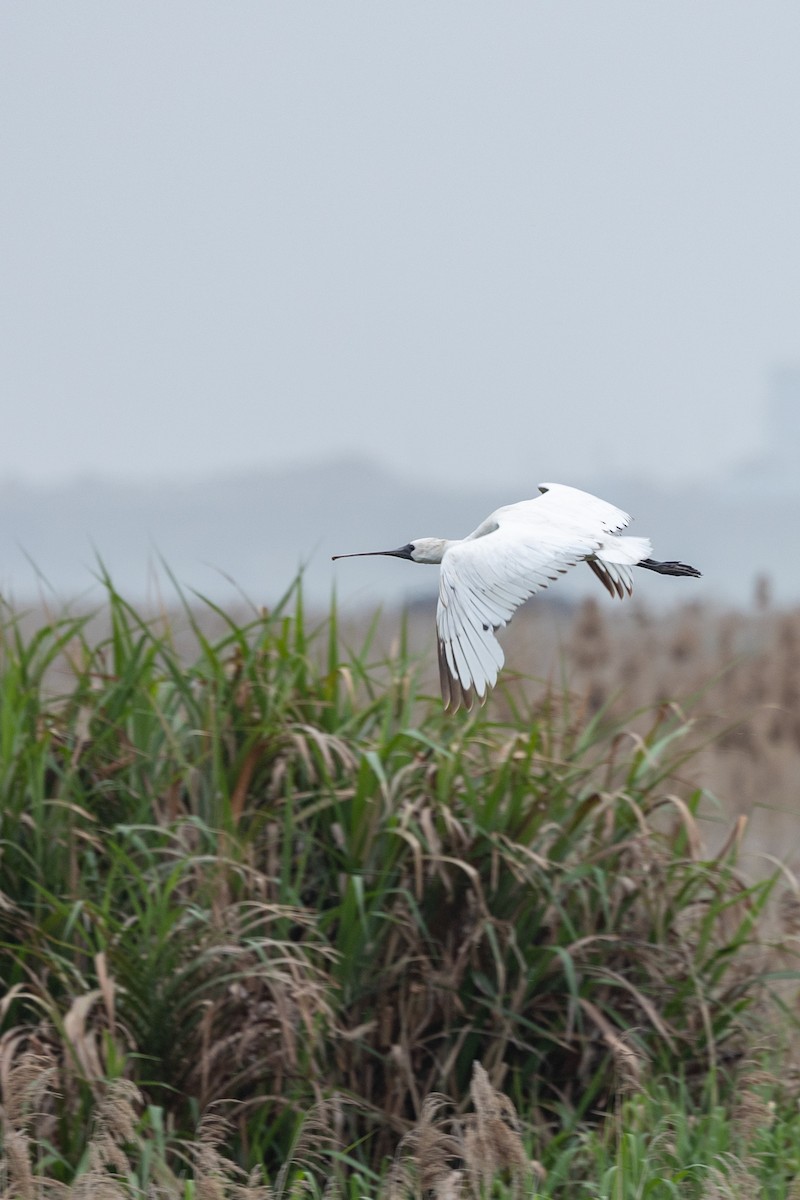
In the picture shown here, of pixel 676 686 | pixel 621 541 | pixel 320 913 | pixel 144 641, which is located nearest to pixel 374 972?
pixel 320 913

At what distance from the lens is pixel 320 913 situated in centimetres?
331

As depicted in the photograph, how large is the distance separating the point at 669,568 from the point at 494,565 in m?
0.35

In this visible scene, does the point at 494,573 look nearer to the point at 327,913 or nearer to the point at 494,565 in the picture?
the point at 494,565

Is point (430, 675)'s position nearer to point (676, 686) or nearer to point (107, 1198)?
point (107, 1198)

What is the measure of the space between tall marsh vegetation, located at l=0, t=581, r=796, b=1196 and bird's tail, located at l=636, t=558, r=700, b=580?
1.44 m

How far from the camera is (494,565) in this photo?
1.73 m

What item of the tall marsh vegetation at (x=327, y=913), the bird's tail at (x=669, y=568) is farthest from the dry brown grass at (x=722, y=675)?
the bird's tail at (x=669, y=568)

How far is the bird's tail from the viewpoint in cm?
186

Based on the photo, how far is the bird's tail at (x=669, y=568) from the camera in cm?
186

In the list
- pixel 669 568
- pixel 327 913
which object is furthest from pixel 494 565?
pixel 327 913

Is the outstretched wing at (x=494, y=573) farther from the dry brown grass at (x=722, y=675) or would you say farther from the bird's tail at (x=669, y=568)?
→ the dry brown grass at (x=722, y=675)

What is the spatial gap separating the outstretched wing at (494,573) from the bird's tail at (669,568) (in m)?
0.04

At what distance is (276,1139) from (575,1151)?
672mm

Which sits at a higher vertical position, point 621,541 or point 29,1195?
point 621,541
